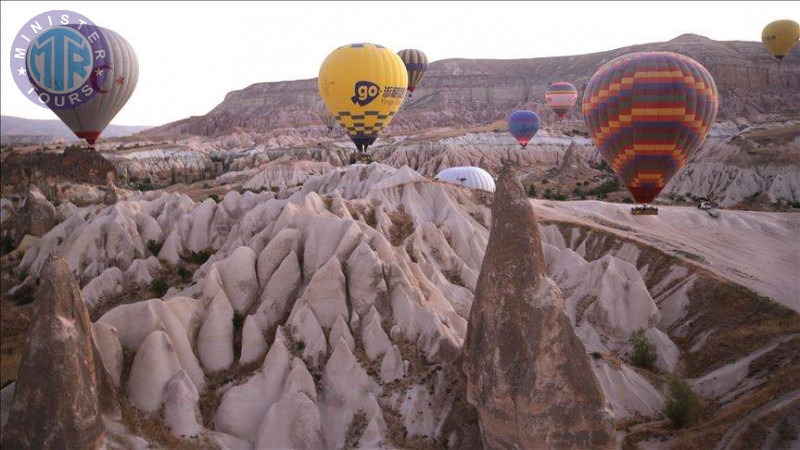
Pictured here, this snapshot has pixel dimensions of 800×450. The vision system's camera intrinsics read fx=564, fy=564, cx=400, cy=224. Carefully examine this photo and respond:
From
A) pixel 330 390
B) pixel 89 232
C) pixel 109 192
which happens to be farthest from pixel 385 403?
pixel 109 192

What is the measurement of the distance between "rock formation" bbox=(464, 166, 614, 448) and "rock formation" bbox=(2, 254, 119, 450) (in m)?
10.9

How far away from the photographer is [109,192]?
44.0m

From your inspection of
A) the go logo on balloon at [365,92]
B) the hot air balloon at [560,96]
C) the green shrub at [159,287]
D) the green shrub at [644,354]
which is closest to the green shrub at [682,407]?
the green shrub at [644,354]

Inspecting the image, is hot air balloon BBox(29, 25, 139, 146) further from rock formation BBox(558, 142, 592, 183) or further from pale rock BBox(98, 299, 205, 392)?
rock formation BBox(558, 142, 592, 183)

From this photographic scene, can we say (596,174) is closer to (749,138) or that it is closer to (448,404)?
(749,138)

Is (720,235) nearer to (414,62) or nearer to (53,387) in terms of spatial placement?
(53,387)

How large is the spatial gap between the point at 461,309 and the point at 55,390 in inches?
612

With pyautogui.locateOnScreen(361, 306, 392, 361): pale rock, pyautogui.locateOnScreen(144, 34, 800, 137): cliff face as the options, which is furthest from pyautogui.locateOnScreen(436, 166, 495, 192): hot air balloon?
pyautogui.locateOnScreen(144, 34, 800, 137): cliff face

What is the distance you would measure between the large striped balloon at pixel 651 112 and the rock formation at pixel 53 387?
105 ft

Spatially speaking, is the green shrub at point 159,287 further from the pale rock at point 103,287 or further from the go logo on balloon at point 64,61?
the go logo on balloon at point 64,61

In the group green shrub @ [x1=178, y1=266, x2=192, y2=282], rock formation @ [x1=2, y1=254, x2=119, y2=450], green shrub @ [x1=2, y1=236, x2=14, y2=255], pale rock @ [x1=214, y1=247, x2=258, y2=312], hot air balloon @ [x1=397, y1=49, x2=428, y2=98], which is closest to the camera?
rock formation @ [x1=2, y1=254, x2=119, y2=450]

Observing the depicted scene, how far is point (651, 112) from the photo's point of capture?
34406mm

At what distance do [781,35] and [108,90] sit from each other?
3567 inches

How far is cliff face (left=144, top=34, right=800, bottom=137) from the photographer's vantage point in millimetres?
132500
